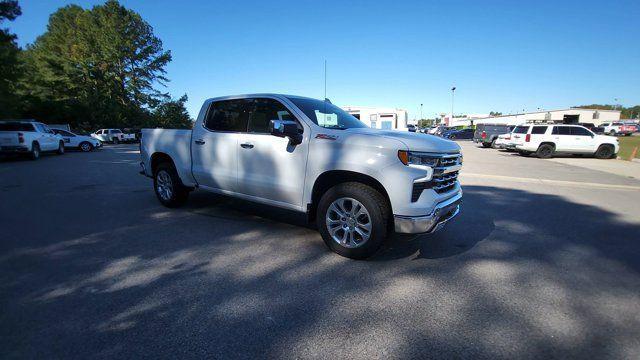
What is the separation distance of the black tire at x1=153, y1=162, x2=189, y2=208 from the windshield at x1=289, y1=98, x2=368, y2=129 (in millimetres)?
2817

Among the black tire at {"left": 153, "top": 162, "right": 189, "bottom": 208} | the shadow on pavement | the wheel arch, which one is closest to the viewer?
the shadow on pavement

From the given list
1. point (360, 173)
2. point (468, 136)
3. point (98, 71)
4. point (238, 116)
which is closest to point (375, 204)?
point (360, 173)

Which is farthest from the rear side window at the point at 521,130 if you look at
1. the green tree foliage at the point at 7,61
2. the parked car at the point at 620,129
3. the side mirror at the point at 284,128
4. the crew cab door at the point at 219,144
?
the parked car at the point at 620,129

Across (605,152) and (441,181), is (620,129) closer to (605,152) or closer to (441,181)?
(605,152)

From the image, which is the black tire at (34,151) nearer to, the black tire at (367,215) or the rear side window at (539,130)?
the black tire at (367,215)

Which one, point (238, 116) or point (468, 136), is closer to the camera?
point (238, 116)

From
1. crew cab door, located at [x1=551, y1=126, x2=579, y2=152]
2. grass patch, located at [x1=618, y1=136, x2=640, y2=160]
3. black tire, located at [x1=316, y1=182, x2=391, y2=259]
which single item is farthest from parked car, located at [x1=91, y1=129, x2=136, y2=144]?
grass patch, located at [x1=618, y1=136, x2=640, y2=160]

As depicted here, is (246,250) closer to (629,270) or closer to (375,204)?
(375,204)

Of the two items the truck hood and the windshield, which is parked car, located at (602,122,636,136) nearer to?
the windshield

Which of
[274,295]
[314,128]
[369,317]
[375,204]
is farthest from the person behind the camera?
[314,128]

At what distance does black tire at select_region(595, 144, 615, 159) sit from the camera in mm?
17547

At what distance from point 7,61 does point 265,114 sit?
30.9 meters

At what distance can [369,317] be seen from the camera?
2805 mm

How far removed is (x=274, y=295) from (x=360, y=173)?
5.23ft
